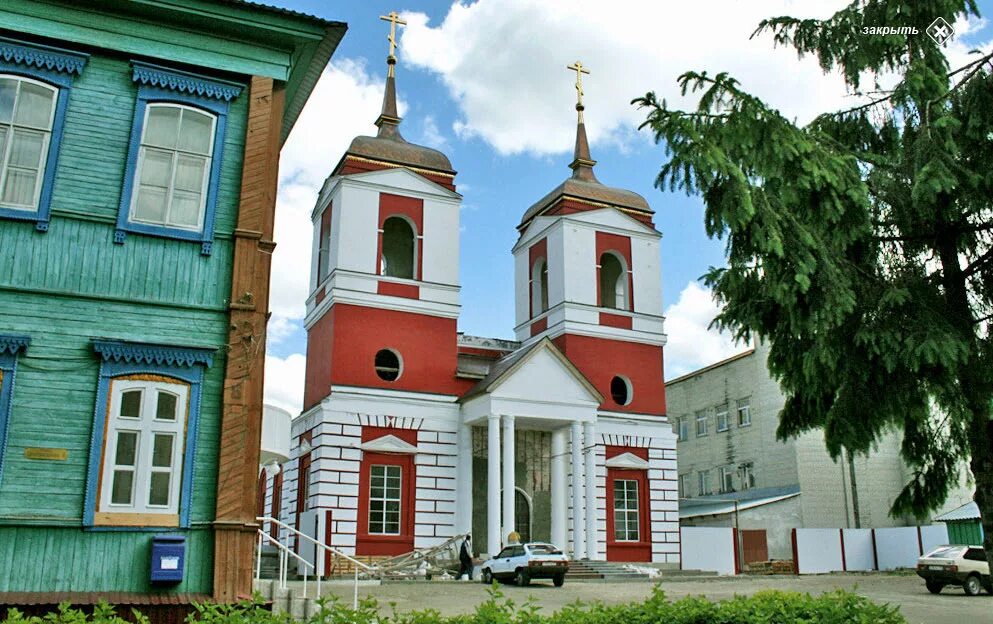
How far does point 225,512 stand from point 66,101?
5716 millimetres

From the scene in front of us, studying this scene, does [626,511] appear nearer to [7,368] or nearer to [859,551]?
[859,551]

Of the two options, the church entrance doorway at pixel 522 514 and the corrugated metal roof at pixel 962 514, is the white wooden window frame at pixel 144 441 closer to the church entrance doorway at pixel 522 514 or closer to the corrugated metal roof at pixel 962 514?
the church entrance doorway at pixel 522 514

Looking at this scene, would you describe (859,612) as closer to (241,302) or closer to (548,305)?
(241,302)

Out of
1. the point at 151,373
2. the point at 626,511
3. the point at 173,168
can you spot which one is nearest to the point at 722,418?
the point at 626,511

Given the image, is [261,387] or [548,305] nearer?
[261,387]

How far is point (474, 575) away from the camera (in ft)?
87.0

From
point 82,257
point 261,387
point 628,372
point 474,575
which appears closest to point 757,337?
point 261,387

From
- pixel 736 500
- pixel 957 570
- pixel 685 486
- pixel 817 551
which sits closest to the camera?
pixel 957 570

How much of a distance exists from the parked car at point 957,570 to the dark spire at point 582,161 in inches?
710

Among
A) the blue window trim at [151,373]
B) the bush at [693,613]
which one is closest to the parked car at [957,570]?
the bush at [693,613]

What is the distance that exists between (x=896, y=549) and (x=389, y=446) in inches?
860

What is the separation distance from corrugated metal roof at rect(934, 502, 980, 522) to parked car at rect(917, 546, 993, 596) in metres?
14.2

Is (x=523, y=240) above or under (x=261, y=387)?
above

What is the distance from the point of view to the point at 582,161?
36375 millimetres
